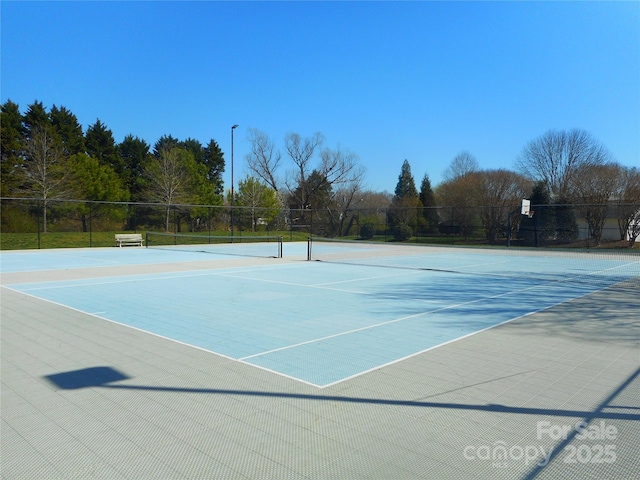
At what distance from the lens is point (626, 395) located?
439cm

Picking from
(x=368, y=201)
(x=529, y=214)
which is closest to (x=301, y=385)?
(x=529, y=214)

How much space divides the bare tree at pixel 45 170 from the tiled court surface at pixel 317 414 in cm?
2962

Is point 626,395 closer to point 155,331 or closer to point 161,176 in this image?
point 155,331

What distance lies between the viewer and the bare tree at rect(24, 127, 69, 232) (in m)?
31.8

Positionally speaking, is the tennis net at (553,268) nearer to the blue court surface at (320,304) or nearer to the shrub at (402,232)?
the blue court surface at (320,304)

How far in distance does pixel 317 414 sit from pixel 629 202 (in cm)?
2864

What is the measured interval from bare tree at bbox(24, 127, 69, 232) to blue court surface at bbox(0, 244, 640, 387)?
689 inches

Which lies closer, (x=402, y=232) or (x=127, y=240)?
(x=127, y=240)

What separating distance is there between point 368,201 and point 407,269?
43817mm

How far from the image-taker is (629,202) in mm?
26609

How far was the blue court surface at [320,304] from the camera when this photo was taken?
19.6 feet

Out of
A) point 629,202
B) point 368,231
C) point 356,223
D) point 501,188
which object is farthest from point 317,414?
point 501,188

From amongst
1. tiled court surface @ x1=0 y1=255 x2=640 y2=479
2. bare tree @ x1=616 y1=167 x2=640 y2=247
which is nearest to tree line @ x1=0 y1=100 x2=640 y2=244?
bare tree @ x1=616 y1=167 x2=640 y2=247

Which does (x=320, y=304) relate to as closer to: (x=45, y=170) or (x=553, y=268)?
(x=553, y=268)
